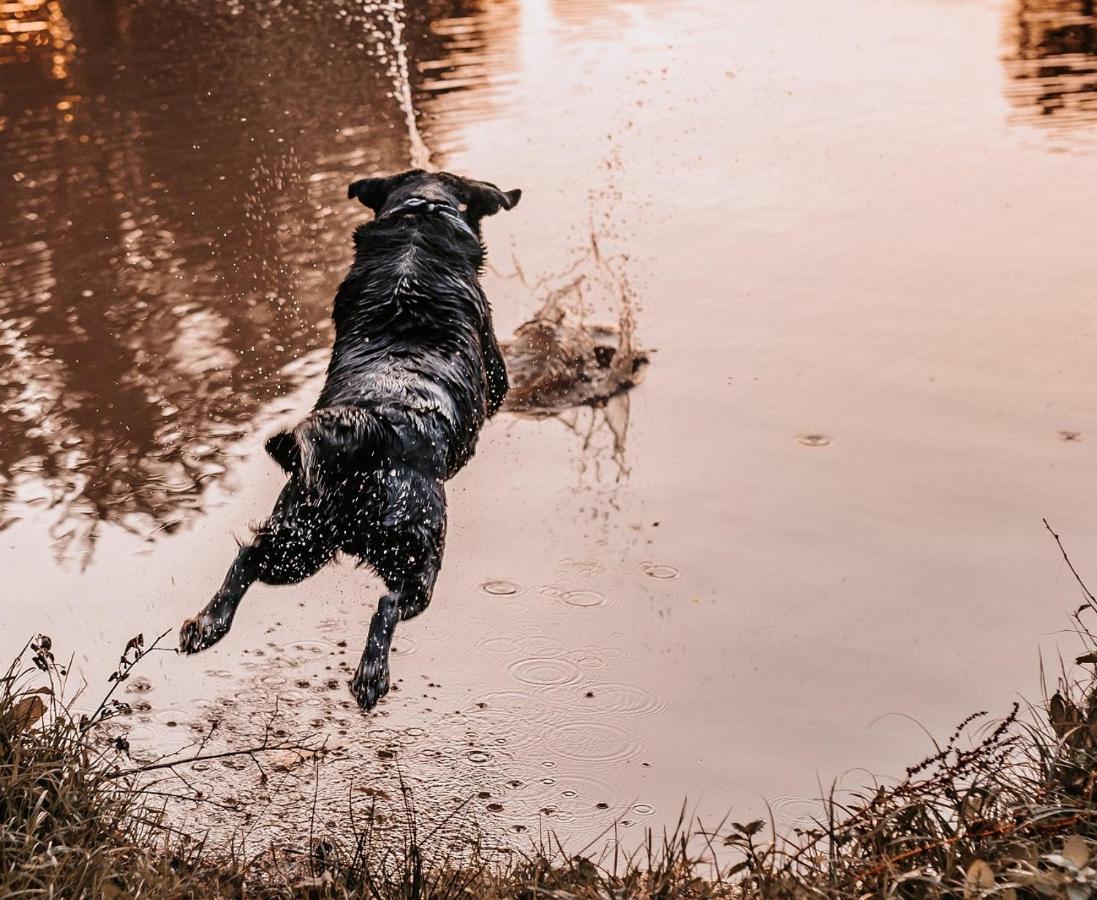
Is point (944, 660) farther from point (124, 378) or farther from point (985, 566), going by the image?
point (124, 378)

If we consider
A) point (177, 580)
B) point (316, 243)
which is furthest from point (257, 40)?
point (177, 580)

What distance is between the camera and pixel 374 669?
4156 mm

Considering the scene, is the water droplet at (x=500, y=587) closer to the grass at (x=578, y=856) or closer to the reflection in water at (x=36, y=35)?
the grass at (x=578, y=856)

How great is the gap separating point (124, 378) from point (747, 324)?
342 cm

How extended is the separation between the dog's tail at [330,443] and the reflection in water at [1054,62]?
7.52m

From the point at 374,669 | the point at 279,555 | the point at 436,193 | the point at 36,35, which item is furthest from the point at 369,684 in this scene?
the point at 36,35

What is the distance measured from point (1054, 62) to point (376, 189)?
816 cm

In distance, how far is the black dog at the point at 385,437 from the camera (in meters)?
4.18

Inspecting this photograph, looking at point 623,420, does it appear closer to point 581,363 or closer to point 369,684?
point 581,363

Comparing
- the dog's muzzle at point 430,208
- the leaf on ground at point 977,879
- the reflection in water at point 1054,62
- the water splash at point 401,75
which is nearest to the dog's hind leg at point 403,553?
the dog's muzzle at point 430,208

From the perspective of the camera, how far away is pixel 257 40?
1356 cm

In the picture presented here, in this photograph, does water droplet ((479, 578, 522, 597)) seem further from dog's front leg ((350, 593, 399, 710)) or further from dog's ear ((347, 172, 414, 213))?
dog's ear ((347, 172, 414, 213))

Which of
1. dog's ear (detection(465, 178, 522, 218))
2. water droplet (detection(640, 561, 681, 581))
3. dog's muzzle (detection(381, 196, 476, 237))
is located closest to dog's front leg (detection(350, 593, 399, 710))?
water droplet (detection(640, 561, 681, 581))

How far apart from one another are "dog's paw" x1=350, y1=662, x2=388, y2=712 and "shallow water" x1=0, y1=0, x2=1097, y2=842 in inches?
9.8
